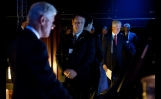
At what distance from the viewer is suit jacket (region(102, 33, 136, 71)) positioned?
6.26 meters

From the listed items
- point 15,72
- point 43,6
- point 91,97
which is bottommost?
point 91,97

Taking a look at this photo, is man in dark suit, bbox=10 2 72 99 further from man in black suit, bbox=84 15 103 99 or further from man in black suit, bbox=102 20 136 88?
man in black suit, bbox=102 20 136 88

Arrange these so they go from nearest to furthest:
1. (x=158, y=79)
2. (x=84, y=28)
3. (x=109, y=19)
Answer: (x=158, y=79), (x=84, y=28), (x=109, y=19)

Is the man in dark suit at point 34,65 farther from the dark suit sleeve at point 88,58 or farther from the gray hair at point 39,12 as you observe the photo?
the dark suit sleeve at point 88,58

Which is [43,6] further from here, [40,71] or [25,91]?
[25,91]

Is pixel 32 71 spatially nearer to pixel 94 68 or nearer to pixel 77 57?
pixel 77 57

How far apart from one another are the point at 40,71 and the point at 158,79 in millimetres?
848

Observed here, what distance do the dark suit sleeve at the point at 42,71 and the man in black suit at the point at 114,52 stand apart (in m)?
3.86

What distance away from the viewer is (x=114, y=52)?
6281 mm

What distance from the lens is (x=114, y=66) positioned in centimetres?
632

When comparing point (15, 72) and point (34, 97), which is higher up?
point (15, 72)

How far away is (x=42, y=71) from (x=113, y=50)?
3.99 meters

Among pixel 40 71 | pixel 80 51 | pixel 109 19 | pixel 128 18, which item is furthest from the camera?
pixel 109 19

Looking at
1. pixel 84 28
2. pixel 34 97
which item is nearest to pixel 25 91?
pixel 34 97
